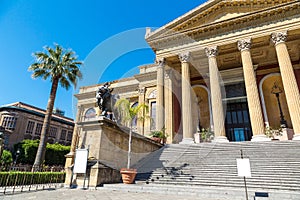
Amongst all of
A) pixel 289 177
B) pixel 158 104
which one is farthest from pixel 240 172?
pixel 158 104

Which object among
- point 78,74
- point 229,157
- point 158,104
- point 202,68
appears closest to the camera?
point 229,157

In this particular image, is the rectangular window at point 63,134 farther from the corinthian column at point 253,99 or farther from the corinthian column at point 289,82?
the corinthian column at point 289,82

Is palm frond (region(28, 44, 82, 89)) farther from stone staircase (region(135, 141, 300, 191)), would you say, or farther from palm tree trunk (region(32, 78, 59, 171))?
stone staircase (region(135, 141, 300, 191))

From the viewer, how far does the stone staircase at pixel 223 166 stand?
21.6 feet

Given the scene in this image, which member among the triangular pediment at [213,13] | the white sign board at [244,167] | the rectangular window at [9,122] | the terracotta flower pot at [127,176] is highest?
the triangular pediment at [213,13]

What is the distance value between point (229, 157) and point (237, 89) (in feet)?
39.0

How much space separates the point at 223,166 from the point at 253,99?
653 cm

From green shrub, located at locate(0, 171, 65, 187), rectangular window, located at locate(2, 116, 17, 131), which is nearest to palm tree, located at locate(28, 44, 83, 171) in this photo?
green shrub, located at locate(0, 171, 65, 187)

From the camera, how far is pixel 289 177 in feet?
21.4

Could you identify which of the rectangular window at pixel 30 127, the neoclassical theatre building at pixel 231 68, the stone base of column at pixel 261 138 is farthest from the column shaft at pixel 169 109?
the rectangular window at pixel 30 127

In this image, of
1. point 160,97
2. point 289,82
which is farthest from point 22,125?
point 289,82

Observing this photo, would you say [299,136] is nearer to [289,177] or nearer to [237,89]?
[289,177]

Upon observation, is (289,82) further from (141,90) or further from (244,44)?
(141,90)

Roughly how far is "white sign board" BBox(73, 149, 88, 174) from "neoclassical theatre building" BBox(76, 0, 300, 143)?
8.01m
